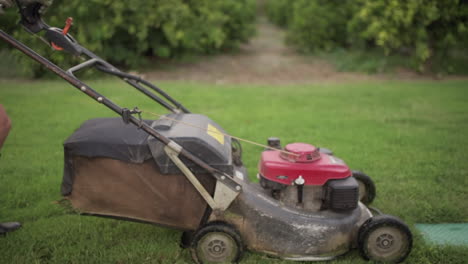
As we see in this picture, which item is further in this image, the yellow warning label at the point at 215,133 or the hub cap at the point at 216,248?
the yellow warning label at the point at 215,133

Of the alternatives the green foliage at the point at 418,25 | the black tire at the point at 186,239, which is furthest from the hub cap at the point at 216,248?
the green foliage at the point at 418,25

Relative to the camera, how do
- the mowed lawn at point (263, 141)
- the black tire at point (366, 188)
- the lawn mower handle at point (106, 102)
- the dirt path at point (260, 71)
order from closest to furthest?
the lawn mower handle at point (106, 102), the mowed lawn at point (263, 141), the black tire at point (366, 188), the dirt path at point (260, 71)

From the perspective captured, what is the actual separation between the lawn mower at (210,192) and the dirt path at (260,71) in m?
6.76

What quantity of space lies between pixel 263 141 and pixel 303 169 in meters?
2.60

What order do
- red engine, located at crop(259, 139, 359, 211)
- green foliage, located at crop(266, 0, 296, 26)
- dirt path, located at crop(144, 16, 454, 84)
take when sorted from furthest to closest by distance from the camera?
green foliage, located at crop(266, 0, 296, 26), dirt path, located at crop(144, 16, 454, 84), red engine, located at crop(259, 139, 359, 211)

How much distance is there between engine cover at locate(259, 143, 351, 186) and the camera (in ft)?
10.0

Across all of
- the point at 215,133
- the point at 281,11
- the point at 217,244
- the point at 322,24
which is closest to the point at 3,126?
the point at 215,133

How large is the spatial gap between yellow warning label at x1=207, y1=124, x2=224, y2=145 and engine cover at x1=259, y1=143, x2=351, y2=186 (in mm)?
355

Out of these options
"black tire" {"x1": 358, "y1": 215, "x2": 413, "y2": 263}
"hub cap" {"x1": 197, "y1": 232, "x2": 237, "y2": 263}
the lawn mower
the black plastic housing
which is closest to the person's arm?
the lawn mower

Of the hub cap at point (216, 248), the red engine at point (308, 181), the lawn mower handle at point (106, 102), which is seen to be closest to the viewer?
the lawn mower handle at point (106, 102)

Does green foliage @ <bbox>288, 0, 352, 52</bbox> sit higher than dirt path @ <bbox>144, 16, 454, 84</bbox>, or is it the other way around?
green foliage @ <bbox>288, 0, 352, 52</bbox>

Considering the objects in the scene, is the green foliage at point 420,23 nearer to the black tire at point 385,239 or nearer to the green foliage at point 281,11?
the black tire at point 385,239

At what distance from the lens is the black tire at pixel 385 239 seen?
116 inches

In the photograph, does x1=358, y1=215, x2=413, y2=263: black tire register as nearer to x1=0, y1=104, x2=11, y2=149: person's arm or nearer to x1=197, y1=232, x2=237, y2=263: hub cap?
x1=197, y1=232, x2=237, y2=263: hub cap
